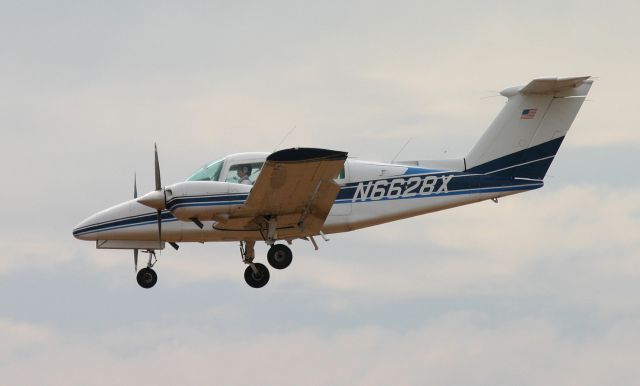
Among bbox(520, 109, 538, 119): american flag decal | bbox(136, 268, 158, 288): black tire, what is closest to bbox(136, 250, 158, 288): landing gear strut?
bbox(136, 268, 158, 288): black tire

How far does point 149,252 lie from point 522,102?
30.8ft

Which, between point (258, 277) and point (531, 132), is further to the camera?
point (531, 132)

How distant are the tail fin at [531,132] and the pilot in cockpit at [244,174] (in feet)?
17.0

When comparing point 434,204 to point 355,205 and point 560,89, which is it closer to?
point 355,205

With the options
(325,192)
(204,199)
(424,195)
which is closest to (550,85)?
(424,195)

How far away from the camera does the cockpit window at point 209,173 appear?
28641 millimetres

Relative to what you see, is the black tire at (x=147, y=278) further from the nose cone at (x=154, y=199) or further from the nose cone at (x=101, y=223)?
the nose cone at (x=154, y=199)

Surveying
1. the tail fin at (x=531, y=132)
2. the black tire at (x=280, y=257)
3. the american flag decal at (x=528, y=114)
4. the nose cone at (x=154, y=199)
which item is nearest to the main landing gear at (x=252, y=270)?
Result: the black tire at (x=280, y=257)

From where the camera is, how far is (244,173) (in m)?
28.6

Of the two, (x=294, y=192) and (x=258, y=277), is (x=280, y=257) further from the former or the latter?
(x=258, y=277)

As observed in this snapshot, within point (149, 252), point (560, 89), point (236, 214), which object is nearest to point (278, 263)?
point (236, 214)

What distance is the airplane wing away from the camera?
26.2m

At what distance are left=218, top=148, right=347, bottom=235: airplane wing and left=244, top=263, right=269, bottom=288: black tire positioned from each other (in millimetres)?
1626

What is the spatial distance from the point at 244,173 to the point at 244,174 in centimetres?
2
